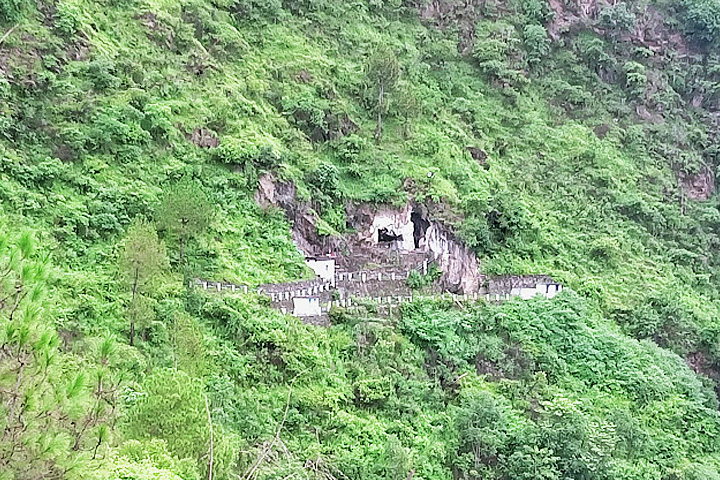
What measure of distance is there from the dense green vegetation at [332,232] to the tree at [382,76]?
0.12 m

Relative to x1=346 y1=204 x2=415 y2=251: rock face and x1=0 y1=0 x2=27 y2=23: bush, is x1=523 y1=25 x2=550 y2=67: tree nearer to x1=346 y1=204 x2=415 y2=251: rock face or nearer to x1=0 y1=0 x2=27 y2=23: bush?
x1=346 y1=204 x2=415 y2=251: rock face

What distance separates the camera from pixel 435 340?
22.5 metres

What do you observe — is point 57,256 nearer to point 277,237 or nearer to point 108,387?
point 277,237

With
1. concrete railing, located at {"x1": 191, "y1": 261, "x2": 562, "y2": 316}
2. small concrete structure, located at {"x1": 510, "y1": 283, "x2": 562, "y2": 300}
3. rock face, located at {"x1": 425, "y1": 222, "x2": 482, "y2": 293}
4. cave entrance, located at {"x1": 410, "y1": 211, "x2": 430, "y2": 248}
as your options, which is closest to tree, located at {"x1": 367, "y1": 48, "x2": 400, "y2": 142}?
cave entrance, located at {"x1": 410, "y1": 211, "x2": 430, "y2": 248}

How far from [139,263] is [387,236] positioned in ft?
41.0

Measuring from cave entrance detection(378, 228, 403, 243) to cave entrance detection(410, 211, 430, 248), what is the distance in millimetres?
637

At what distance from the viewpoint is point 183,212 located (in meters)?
19.3

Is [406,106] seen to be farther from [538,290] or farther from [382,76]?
[538,290]

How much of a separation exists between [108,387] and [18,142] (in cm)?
1604

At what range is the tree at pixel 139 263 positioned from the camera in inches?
643

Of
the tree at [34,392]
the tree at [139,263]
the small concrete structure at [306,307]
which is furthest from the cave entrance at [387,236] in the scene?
the tree at [34,392]

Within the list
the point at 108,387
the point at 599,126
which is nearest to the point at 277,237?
the point at 108,387

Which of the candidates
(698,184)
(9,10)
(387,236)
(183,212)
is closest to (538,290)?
(387,236)

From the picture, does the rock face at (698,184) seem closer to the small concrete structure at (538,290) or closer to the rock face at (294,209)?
the small concrete structure at (538,290)
